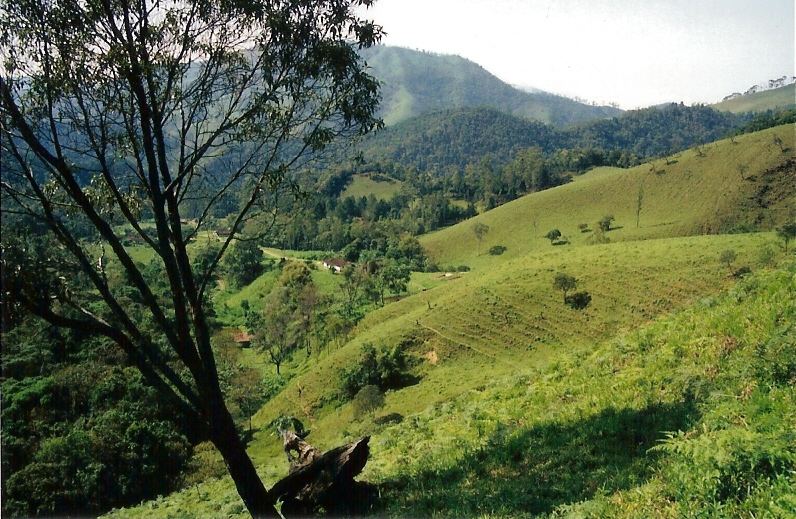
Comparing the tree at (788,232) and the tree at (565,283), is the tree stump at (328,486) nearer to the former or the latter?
the tree at (565,283)

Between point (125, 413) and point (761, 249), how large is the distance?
2548 inches

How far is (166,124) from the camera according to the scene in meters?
9.45

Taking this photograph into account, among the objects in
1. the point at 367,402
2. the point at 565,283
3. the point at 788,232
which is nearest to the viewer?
the point at 367,402

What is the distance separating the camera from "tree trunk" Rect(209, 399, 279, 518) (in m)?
8.48

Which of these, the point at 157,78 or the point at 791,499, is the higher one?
the point at 157,78

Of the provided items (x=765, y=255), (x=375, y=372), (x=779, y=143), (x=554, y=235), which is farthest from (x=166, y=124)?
(x=779, y=143)

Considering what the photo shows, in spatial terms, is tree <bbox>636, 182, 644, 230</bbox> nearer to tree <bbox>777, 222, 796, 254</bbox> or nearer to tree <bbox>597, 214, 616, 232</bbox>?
tree <bbox>597, 214, 616, 232</bbox>

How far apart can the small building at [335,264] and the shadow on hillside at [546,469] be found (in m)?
108

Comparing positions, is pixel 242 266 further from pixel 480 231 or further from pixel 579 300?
pixel 579 300

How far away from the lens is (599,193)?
138125 millimetres

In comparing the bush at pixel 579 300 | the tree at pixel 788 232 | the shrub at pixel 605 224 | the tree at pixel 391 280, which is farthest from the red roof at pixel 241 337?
the tree at pixel 788 232

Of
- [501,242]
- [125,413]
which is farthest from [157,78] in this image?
[501,242]

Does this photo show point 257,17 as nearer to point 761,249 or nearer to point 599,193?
point 761,249

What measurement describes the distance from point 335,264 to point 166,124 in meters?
113
